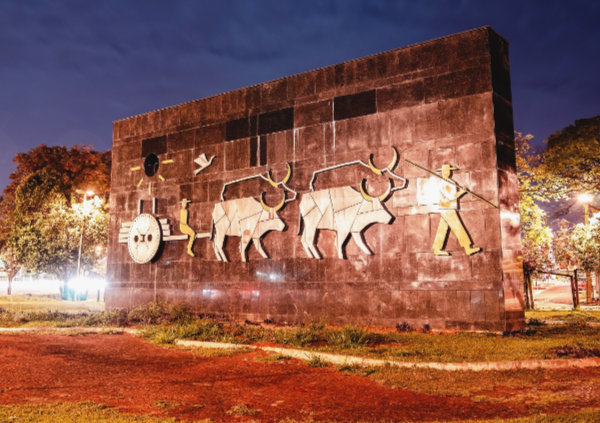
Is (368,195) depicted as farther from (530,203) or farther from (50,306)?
(50,306)

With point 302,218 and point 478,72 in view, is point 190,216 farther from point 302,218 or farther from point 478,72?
point 478,72

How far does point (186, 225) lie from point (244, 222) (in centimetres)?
275

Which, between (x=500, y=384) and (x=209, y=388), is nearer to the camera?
(x=500, y=384)

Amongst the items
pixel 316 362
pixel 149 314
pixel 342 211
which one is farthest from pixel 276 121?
pixel 316 362

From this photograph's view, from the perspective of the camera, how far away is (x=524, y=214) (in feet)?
90.8

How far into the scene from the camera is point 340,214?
16.2 meters

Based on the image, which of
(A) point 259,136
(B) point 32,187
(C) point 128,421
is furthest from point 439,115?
(B) point 32,187

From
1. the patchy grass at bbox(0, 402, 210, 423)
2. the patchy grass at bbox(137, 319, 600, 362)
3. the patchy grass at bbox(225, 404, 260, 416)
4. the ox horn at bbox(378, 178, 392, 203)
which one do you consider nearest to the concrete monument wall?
the ox horn at bbox(378, 178, 392, 203)

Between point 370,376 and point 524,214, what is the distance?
21041 millimetres

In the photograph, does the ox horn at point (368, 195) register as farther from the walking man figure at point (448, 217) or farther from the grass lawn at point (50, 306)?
the grass lawn at point (50, 306)

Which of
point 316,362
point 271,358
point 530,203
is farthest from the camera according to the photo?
point 530,203

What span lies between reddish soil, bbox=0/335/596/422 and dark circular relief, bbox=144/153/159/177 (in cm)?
987

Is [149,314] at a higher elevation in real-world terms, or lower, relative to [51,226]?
lower

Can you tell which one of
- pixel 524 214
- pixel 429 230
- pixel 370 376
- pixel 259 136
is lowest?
pixel 370 376
